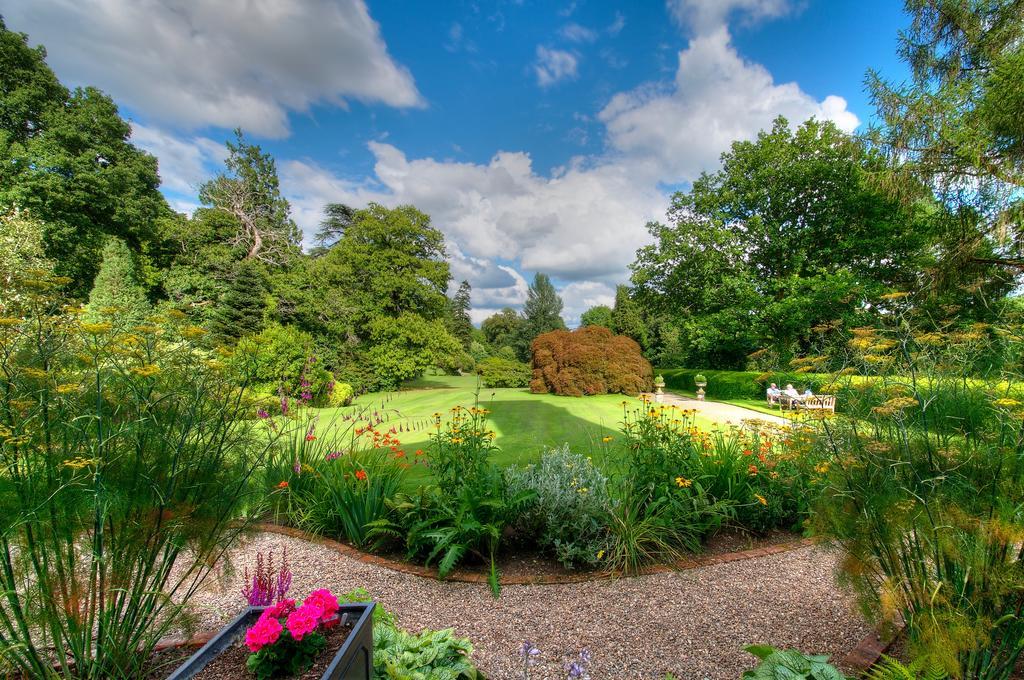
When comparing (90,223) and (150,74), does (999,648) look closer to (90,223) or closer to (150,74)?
(150,74)

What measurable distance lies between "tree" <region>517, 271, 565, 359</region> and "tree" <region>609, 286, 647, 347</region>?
23.1 ft

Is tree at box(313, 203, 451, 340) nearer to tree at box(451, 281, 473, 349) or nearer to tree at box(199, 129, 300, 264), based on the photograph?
tree at box(199, 129, 300, 264)

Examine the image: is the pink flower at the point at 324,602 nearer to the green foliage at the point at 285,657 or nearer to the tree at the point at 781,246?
the green foliage at the point at 285,657

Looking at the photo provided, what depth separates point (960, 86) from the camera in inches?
324

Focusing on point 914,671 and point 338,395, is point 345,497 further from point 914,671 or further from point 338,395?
point 338,395

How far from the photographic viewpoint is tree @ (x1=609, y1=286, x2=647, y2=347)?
29947 mm

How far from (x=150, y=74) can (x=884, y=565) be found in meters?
13.5

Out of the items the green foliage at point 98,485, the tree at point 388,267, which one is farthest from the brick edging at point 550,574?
the tree at point 388,267

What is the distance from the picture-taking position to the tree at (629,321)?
29.9m

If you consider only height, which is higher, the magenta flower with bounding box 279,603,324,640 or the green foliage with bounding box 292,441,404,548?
the magenta flower with bounding box 279,603,324,640

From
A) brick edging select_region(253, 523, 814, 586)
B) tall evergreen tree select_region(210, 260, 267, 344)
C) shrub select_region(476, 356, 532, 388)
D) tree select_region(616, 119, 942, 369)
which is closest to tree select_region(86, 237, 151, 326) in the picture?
tall evergreen tree select_region(210, 260, 267, 344)

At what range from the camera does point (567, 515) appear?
3.26m

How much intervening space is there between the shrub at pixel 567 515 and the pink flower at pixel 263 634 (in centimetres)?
198

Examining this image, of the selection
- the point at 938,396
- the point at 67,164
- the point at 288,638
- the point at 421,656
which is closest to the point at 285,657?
the point at 288,638
